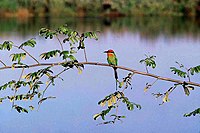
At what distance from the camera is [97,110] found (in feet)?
15.8

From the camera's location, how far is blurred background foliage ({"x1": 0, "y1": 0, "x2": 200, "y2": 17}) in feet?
53.4

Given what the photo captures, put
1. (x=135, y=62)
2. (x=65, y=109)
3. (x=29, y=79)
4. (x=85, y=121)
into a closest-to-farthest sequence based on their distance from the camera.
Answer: (x=29, y=79) → (x=85, y=121) → (x=65, y=109) → (x=135, y=62)

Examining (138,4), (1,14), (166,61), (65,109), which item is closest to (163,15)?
(138,4)

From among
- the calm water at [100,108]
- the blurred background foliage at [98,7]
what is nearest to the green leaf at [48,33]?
the calm water at [100,108]

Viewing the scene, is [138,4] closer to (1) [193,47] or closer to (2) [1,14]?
(2) [1,14]

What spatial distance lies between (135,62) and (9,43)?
18.4ft

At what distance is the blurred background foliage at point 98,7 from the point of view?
16.3 meters

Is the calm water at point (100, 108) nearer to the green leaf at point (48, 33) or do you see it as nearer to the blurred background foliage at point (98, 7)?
the green leaf at point (48, 33)

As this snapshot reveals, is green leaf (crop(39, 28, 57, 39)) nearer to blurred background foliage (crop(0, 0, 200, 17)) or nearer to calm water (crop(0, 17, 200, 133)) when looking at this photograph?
calm water (crop(0, 17, 200, 133))

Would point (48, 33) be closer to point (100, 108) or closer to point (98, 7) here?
point (100, 108)

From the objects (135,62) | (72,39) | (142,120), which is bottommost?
(72,39)

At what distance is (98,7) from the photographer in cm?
1667

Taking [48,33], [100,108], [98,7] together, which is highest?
[98,7]

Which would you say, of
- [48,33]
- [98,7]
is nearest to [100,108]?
[48,33]
